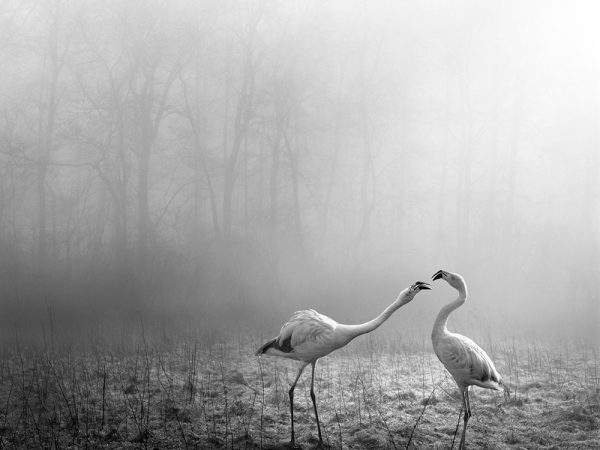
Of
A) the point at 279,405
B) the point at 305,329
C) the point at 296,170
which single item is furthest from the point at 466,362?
the point at 296,170

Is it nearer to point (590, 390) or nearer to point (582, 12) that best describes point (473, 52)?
point (582, 12)

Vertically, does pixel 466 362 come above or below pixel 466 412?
above

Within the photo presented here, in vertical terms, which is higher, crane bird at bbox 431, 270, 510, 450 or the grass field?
crane bird at bbox 431, 270, 510, 450

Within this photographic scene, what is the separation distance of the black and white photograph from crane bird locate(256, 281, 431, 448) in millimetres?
4178

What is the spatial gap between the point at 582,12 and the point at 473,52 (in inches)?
181

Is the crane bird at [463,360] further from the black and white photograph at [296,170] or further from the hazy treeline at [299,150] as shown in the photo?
the hazy treeline at [299,150]

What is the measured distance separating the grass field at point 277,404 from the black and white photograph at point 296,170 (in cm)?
147

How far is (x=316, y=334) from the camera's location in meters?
4.77

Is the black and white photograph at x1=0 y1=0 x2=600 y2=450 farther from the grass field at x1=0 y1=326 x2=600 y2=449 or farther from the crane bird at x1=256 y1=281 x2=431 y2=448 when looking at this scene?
the crane bird at x1=256 y1=281 x2=431 y2=448

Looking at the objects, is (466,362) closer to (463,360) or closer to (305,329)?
(463,360)

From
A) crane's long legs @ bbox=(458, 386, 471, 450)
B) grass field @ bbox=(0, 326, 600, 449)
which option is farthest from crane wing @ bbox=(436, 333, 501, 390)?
grass field @ bbox=(0, 326, 600, 449)

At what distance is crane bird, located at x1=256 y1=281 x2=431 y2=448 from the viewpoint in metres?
4.66

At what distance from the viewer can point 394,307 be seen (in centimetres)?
470

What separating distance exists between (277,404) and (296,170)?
1270cm
